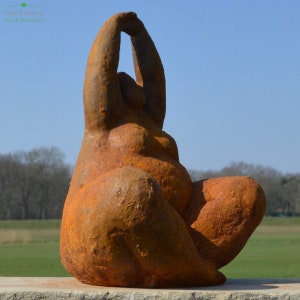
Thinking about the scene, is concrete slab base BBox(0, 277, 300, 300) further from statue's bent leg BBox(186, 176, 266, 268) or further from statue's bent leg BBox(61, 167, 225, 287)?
statue's bent leg BBox(186, 176, 266, 268)

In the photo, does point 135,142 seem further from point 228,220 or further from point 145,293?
point 145,293

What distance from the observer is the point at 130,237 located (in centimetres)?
679

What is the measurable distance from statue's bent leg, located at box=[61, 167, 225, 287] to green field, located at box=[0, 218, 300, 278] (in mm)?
8590

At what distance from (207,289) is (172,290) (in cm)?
32

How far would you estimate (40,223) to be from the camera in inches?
→ 1480

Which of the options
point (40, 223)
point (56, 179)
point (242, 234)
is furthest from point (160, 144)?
point (56, 179)

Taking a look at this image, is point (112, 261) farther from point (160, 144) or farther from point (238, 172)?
point (238, 172)

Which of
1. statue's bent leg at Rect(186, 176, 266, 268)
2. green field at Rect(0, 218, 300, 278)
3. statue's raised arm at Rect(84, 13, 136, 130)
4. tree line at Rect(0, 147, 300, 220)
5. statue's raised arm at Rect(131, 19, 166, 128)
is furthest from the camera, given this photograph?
tree line at Rect(0, 147, 300, 220)

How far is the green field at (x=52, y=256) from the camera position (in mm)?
17047

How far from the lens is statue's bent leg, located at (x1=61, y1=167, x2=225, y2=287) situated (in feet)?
22.1

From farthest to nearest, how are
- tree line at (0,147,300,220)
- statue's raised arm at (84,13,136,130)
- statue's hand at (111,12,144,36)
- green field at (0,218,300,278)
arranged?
tree line at (0,147,300,220) → green field at (0,218,300,278) → statue's hand at (111,12,144,36) → statue's raised arm at (84,13,136,130)

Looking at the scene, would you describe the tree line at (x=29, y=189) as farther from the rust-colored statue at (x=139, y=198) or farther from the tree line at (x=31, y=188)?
the rust-colored statue at (x=139, y=198)

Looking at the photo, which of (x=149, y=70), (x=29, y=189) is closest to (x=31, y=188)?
(x=29, y=189)

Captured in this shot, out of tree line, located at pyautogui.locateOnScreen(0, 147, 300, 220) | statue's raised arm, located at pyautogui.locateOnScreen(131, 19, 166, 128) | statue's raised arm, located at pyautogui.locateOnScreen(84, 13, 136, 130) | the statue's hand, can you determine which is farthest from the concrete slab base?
tree line, located at pyautogui.locateOnScreen(0, 147, 300, 220)
